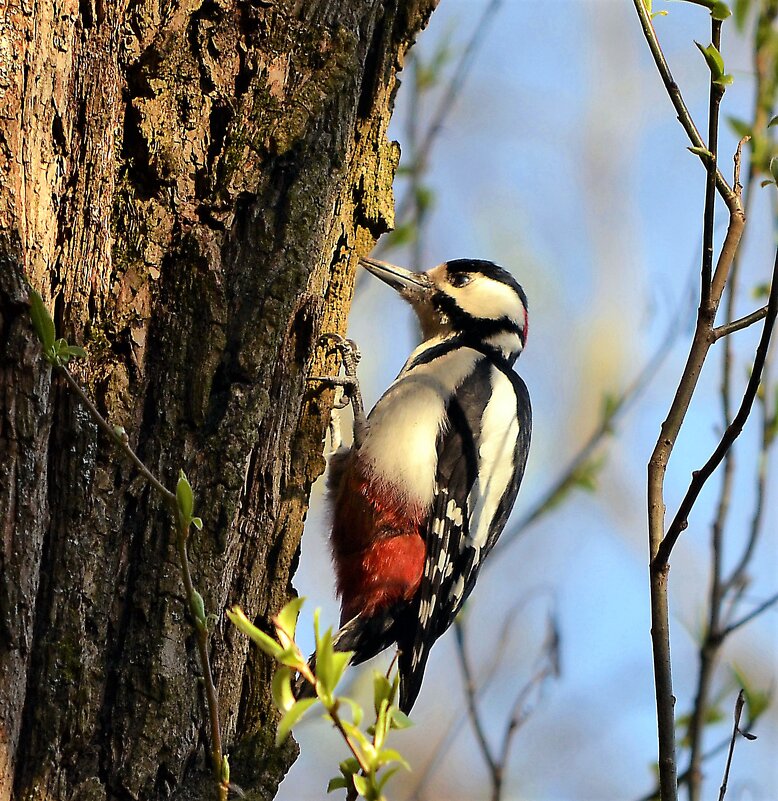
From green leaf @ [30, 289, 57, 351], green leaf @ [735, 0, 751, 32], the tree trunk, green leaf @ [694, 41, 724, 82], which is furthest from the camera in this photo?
green leaf @ [735, 0, 751, 32]

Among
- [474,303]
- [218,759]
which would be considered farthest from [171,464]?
[474,303]

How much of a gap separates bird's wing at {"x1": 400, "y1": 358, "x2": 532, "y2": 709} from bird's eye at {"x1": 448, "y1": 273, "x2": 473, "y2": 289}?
49cm

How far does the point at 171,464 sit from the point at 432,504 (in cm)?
130

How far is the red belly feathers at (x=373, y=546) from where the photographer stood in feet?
9.18

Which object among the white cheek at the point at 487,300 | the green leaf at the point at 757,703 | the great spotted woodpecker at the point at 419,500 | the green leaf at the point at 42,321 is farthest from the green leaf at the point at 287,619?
the white cheek at the point at 487,300

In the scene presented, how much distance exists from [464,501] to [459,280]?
932 millimetres

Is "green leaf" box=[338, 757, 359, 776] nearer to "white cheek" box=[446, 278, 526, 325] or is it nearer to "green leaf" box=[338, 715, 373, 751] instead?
"green leaf" box=[338, 715, 373, 751]

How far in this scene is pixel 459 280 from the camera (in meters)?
3.55

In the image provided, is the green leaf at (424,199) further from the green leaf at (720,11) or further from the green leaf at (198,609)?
the green leaf at (198,609)

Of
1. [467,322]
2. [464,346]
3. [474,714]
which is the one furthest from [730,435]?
[467,322]

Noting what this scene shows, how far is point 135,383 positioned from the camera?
1.72m

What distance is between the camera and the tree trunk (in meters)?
1.56

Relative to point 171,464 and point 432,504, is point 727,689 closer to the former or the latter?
point 432,504

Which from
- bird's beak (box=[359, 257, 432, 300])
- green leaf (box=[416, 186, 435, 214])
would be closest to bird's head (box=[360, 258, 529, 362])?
bird's beak (box=[359, 257, 432, 300])
